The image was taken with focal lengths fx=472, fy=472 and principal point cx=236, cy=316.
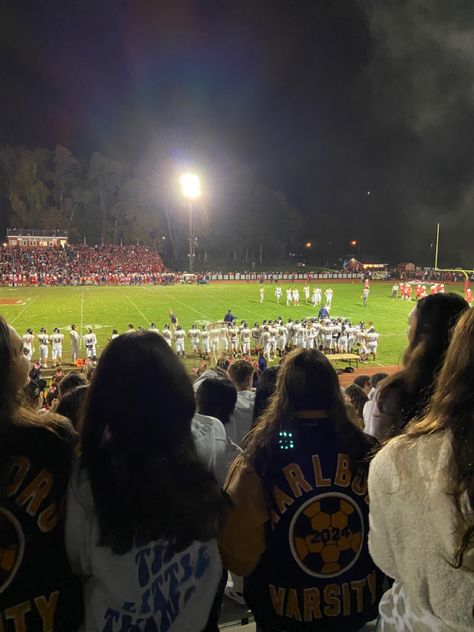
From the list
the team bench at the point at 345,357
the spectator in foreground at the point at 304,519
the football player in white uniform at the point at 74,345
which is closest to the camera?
the spectator in foreground at the point at 304,519

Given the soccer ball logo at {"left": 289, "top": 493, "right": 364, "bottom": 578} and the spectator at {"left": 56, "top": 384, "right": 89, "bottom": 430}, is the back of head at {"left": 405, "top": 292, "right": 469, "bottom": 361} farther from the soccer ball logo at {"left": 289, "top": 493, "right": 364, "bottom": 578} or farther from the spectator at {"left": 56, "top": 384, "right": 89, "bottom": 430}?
the spectator at {"left": 56, "top": 384, "right": 89, "bottom": 430}

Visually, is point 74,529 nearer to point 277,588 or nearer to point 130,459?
point 130,459

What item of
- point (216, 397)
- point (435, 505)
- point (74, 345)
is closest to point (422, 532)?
point (435, 505)

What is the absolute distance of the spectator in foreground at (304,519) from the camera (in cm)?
228

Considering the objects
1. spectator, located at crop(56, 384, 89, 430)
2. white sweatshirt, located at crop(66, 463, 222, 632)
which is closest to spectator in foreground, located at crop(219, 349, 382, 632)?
white sweatshirt, located at crop(66, 463, 222, 632)

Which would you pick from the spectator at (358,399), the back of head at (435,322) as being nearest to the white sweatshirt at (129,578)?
the back of head at (435,322)

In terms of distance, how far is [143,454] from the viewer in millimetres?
2043

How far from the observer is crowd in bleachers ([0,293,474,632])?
1.50 metres

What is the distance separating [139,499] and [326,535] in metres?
0.98

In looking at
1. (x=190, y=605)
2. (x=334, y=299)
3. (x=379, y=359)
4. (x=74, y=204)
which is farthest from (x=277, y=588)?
(x=74, y=204)

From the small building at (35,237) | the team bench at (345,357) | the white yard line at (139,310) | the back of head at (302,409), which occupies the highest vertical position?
the small building at (35,237)

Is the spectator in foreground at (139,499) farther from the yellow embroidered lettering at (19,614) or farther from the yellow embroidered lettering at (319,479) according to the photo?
the yellow embroidered lettering at (319,479)

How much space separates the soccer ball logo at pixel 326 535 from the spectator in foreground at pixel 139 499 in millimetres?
447

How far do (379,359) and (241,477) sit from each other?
62.2 feet
